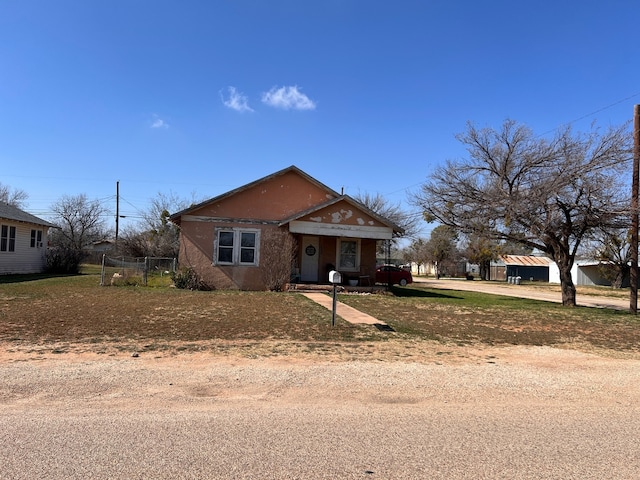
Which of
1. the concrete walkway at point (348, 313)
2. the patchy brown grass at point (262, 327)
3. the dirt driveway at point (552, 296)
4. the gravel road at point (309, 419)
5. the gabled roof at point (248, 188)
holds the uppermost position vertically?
the gabled roof at point (248, 188)

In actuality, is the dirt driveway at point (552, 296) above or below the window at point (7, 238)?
below

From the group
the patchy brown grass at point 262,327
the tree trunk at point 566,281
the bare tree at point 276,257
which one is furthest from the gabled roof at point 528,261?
the bare tree at point 276,257

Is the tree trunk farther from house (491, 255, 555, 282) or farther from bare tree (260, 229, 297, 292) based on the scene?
house (491, 255, 555, 282)

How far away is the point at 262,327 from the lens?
9.45 metres

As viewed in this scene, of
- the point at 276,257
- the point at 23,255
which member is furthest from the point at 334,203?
the point at 23,255

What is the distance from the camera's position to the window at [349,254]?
20219 millimetres

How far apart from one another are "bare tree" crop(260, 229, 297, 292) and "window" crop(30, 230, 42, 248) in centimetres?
1638

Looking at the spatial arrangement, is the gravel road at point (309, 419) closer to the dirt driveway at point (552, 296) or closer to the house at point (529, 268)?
the dirt driveway at point (552, 296)

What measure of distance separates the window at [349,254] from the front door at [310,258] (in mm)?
1039

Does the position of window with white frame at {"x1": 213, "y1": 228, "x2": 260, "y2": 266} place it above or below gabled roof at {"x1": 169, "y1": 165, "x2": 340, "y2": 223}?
below

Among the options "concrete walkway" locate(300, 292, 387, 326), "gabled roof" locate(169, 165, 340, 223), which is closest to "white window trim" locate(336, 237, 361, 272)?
"gabled roof" locate(169, 165, 340, 223)

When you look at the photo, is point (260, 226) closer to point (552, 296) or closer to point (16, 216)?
point (16, 216)

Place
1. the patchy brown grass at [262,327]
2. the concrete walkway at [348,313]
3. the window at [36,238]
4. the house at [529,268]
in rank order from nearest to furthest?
1. the patchy brown grass at [262,327]
2. the concrete walkway at [348,313]
3. the window at [36,238]
4. the house at [529,268]

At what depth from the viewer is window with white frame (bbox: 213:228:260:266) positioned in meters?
18.8
